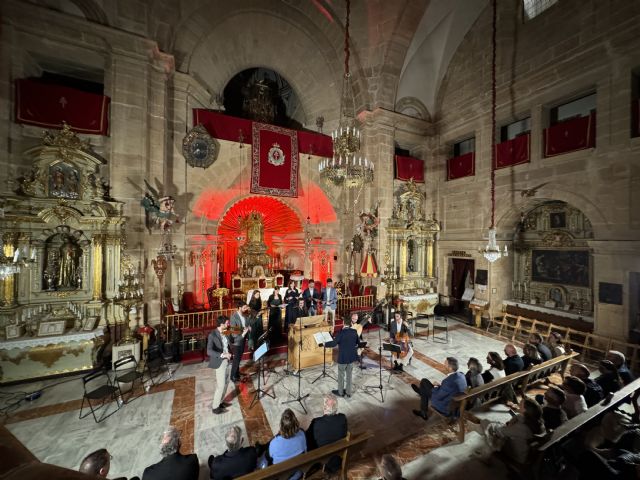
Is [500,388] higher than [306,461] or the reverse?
the reverse

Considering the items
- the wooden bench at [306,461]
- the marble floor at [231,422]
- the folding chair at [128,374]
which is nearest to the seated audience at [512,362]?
the marble floor at [231,422]

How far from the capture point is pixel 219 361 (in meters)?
4.90

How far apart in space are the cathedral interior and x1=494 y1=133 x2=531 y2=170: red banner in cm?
9

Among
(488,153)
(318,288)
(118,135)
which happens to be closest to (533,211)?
(488,153)

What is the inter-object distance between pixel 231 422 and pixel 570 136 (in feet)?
37.1

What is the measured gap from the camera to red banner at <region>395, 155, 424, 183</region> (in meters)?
11.9

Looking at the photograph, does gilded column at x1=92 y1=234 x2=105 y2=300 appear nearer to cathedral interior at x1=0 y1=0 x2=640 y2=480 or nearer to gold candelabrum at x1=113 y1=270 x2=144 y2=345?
cathedral interior at x1=0 y1=0 x2=640 y2=480

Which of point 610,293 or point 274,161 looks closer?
point 610,293

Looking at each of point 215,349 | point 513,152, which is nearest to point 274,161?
point 215,349

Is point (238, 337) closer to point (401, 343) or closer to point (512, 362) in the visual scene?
point (401, 343)

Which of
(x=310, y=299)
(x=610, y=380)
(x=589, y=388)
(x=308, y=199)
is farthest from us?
(x=308, y=199)

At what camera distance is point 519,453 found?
10.6ft

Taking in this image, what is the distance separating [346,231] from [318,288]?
10.8 feet

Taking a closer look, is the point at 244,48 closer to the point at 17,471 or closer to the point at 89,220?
the point at 89,220
